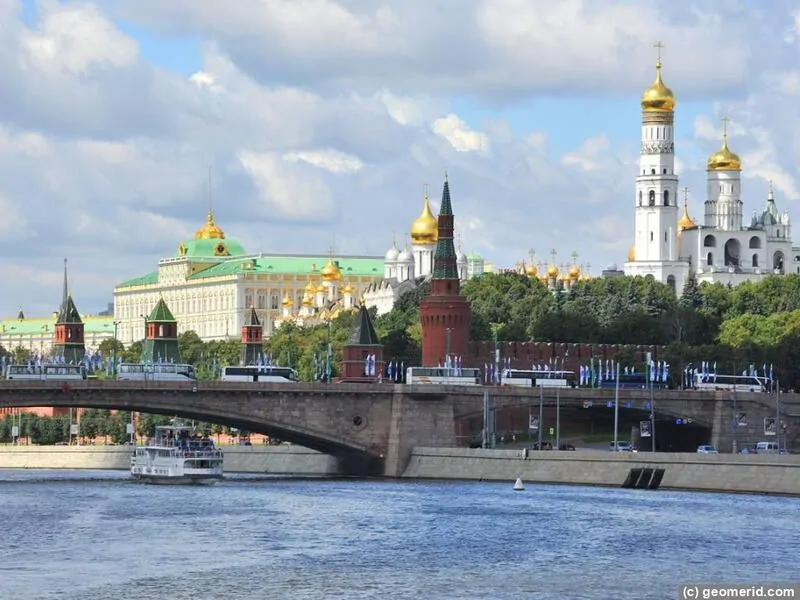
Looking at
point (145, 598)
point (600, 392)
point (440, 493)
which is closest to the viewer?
point (145, 598)

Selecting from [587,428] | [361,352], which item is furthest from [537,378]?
[361,352]

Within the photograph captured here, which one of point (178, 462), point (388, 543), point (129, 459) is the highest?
point (178, 462)

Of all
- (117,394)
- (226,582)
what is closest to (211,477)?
(117,394)

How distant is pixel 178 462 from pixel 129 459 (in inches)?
1355

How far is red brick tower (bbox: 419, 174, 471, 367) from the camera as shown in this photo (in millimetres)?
179250

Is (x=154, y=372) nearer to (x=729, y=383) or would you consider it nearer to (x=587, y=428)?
(x=587, y=428)

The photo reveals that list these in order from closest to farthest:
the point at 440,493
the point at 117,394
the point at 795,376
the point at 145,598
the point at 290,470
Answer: the point at 145,598 < the point at 440,493 < the point at 117,394 < the point at 290,470 < the point at 795,376

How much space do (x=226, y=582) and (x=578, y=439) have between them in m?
85.3

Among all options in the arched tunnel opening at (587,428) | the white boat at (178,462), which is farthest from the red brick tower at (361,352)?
the white boat at (178,462)

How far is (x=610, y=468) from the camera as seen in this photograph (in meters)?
129

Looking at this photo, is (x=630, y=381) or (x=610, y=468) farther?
(x=630, y=381)

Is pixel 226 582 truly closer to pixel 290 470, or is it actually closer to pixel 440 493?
pixel 440 493

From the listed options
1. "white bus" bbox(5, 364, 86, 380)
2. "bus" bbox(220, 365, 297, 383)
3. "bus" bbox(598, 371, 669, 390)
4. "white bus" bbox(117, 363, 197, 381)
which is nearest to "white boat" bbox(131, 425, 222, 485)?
"white bus" bbox(5, 364, 86, 380)

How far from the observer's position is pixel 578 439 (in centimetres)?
16912
